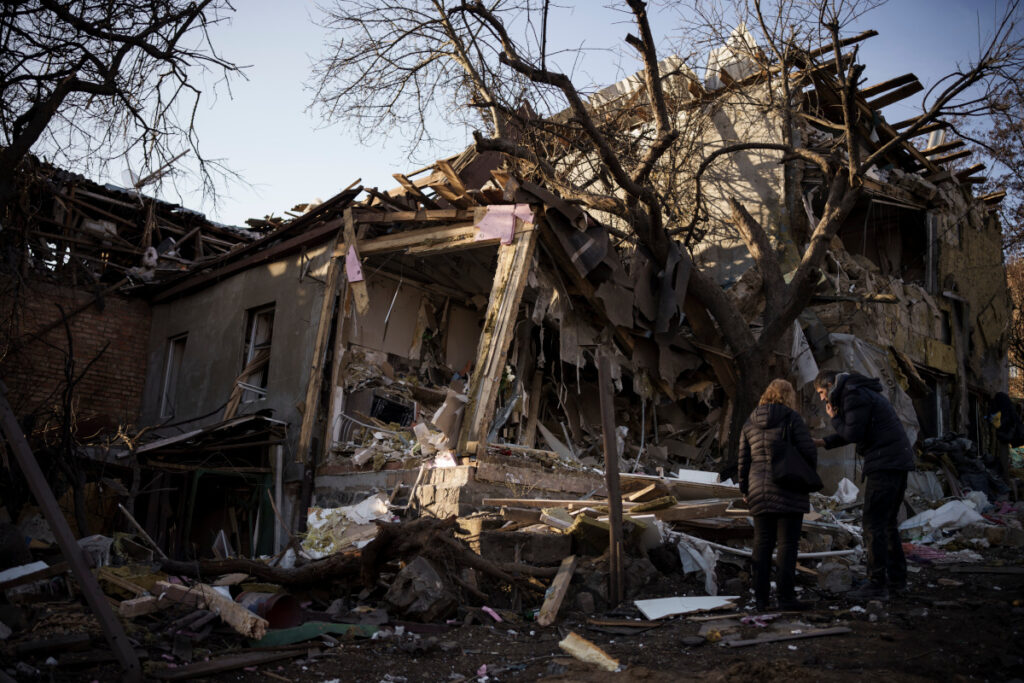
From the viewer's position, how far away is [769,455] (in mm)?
5988

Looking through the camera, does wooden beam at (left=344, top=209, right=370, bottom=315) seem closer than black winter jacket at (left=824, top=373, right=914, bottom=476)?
No

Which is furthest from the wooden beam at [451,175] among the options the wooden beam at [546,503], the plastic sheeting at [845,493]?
the plastic sheeting at [845,493]

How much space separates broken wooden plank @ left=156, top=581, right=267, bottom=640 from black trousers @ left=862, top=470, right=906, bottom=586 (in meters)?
4.50

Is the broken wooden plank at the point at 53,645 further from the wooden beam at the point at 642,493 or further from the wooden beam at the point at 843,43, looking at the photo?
the wooden beam at the point at 843,43

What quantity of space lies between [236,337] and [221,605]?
8502mm

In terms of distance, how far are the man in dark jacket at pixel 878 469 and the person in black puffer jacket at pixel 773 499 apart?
32 cm

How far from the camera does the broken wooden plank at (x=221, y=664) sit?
4637mm

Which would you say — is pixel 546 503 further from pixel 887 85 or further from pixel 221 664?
pixel 887 85

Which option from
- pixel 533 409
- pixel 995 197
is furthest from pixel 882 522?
pixel 995 197

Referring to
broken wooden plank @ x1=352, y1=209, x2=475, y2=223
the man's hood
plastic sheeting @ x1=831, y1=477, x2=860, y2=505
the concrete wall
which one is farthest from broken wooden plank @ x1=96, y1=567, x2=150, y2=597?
plastic sheeting @ x1=831, y1=477, x2=860, y2=505

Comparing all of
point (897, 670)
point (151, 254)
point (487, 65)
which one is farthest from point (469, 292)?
point (897, 670)

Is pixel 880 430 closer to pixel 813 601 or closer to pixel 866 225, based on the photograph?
pixel 813 601

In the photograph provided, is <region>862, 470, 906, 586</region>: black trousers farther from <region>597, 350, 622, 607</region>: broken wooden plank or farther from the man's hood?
<region>597, 350, 622, 607</region>: broken wooden plank

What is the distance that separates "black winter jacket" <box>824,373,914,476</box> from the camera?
6.12 meters
